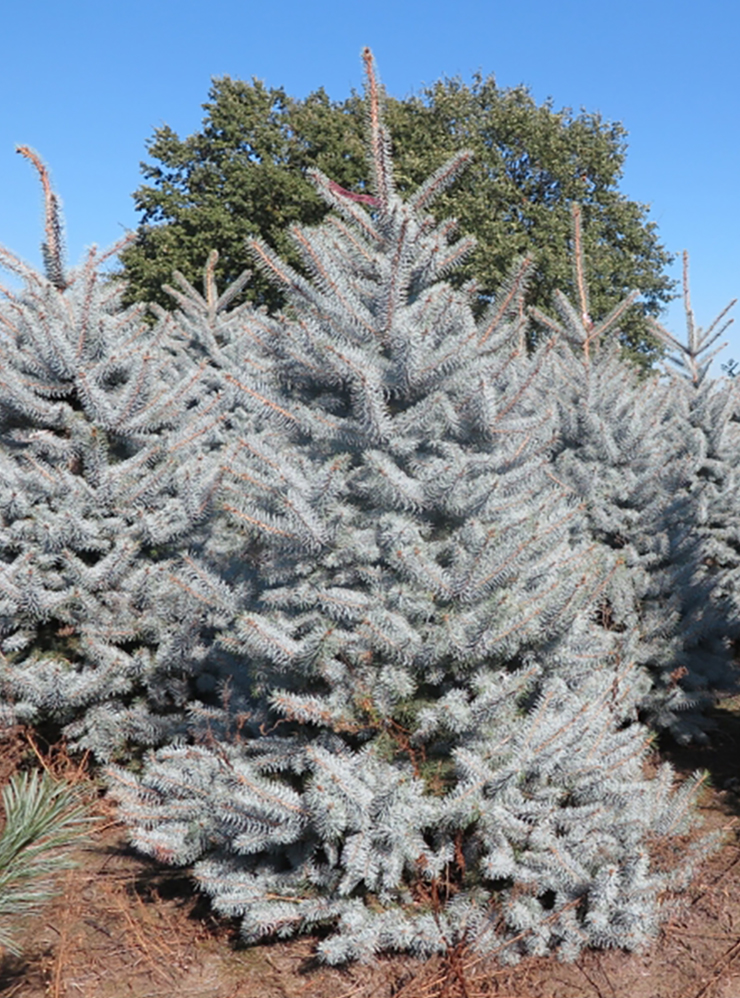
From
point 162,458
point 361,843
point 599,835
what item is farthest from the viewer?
point 162,458

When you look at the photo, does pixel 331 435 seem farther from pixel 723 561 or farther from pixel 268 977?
pixel 723 561

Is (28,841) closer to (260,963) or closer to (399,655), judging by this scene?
(260,963)

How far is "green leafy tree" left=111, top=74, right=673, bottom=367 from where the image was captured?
859 inches

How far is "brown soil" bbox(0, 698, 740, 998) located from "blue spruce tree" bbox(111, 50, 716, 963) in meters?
0.12

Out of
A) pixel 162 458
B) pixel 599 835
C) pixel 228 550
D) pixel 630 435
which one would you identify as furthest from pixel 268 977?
pixel 630 435

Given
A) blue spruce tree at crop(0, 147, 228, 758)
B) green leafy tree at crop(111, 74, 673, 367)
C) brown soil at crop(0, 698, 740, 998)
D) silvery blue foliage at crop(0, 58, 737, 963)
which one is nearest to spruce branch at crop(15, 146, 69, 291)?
blue spruce tree at crop(0, 147, 228, 758)

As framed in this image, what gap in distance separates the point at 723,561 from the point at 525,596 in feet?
14.3

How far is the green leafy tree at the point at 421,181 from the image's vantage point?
21.8m

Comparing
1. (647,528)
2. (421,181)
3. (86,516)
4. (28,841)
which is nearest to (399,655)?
(28,841)

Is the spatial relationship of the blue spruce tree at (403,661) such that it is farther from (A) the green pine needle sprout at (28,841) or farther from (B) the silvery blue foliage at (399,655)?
(A) the green pine needle sprout at (28,841)

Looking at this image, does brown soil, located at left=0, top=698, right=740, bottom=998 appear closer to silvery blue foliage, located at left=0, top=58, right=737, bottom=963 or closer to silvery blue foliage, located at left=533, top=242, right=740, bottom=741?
silvery blue foliage, located at left=0, top=58, right=737, bottom=963

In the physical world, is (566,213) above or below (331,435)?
above

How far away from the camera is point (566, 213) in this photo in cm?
2381

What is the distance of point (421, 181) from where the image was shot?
891 inches
